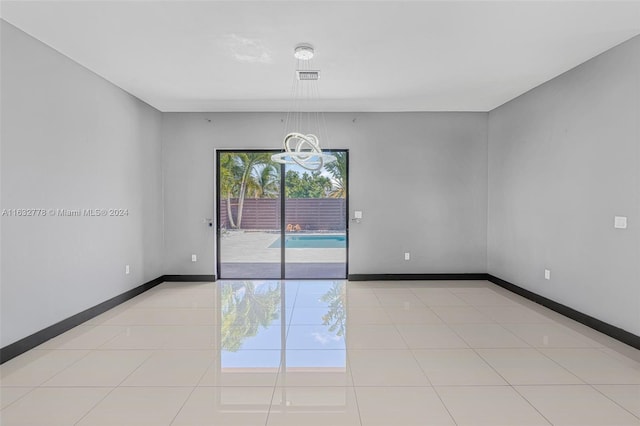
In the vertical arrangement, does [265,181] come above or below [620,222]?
above

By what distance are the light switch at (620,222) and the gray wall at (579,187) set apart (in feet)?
0.17

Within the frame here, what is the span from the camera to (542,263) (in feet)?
15.6

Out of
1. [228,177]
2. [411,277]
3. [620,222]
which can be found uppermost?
[228,177]

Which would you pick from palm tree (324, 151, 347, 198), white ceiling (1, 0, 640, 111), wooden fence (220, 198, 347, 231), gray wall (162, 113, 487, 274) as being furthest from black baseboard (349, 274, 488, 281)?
white ceiling (1, 0, 640, 111)

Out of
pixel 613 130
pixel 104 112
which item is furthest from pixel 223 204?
pixel 613 130

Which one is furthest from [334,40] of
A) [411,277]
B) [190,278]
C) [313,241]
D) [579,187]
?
[190,278]

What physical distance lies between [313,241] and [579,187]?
13.1 ft

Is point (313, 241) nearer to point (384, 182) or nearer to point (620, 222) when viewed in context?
point (384, 182)

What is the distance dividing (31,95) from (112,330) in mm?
2503

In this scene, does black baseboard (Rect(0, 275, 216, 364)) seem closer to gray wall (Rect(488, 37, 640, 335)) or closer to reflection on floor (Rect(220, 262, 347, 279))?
reflection on floor (Rect(220, 262, 347, 279))

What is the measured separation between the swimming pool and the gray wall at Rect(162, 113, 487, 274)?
248mm

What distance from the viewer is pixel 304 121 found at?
6.15 meters

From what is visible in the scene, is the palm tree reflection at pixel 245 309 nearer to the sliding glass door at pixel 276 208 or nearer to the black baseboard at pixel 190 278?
the black baseboard at pixel 190 278

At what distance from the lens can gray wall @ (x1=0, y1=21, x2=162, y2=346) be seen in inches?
123
